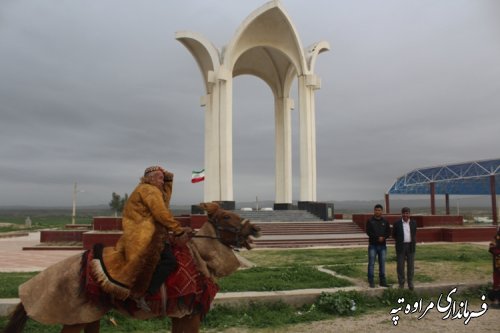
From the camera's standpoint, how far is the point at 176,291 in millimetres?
3885

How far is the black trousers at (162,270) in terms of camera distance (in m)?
3.84

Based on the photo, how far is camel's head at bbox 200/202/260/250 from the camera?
14.1ft

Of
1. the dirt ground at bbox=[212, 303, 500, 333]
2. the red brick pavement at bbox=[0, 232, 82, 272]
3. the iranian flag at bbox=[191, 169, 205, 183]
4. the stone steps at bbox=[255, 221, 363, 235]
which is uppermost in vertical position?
the iranian flag at bbox=[191, 169, 205, 183]

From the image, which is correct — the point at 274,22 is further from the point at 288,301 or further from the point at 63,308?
the point at 63,308

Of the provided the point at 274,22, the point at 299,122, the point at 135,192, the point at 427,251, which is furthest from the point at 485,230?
the point at 135,192

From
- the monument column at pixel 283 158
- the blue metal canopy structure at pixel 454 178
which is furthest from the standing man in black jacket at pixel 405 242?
the blue metal canopy structure at pixel 454 178

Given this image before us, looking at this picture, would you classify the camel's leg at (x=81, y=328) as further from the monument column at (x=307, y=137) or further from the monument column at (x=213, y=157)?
the monument column at (x=307, y=137)

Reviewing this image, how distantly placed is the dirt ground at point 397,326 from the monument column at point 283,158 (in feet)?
71.1

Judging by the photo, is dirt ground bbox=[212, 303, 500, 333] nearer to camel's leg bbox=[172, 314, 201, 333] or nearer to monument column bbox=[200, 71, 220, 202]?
camel's leg bbox=[172, 314, 201, 333]

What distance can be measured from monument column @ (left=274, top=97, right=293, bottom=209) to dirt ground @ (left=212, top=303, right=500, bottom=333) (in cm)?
2167

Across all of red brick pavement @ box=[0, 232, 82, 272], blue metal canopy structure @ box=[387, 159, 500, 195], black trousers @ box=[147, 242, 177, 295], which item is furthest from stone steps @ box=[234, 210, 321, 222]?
black trousers @ box=[147, 242, 177, 295]

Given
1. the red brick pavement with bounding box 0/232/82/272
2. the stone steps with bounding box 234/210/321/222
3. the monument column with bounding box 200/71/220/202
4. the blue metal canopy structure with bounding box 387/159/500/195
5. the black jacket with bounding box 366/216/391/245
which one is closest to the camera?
the black jacket with bounding box 366/216/391/245

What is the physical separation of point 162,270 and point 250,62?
2655 centimetres

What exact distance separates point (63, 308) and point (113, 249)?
2.05 ft
